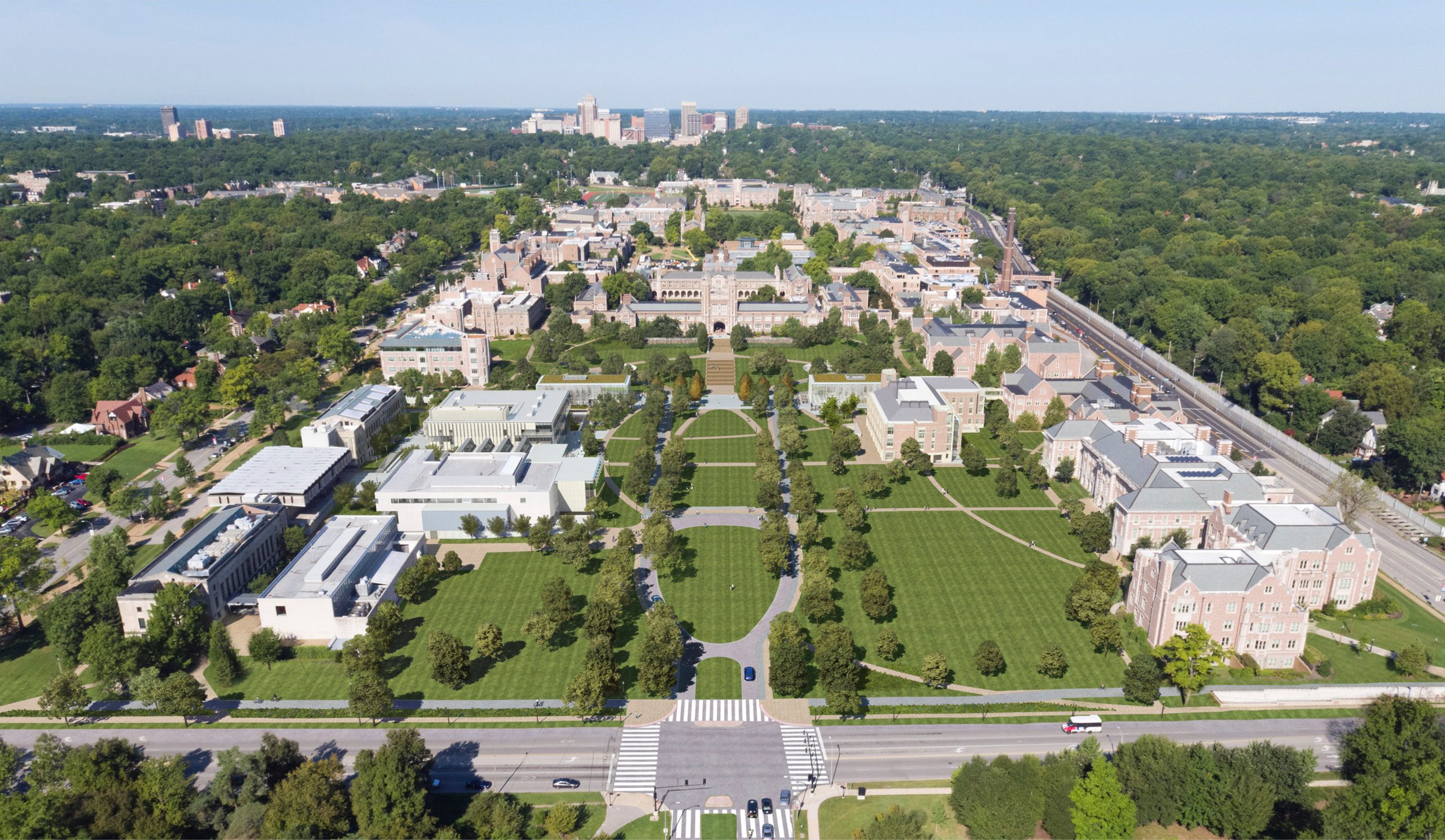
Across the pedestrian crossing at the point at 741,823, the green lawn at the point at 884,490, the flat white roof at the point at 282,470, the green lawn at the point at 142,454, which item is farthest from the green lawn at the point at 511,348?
the pedestrian crossing at the point at 741,823

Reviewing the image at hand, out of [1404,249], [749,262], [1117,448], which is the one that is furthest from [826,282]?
[1404,249]

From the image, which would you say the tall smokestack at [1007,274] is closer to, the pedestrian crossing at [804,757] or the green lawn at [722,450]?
the green lawn at [722,450]

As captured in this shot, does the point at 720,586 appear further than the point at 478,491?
No

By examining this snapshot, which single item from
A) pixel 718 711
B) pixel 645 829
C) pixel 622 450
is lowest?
pixel 645 829

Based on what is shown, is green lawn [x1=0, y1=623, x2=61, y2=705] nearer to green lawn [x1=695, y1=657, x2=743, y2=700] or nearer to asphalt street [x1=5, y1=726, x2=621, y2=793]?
asphalt street [x1=5, y1=726, x2=621, y2=793]

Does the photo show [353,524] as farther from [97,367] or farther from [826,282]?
[826,282]

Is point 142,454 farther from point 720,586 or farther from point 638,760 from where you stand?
point 638,760

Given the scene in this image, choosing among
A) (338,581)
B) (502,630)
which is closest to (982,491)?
(502,630)
